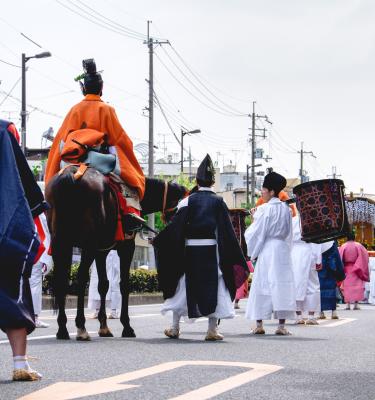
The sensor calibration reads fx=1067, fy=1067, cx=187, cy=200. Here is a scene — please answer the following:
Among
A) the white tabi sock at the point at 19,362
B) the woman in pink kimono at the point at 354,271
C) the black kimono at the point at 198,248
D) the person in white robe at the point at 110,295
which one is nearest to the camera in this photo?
the white tabi sock at the point at 19,362

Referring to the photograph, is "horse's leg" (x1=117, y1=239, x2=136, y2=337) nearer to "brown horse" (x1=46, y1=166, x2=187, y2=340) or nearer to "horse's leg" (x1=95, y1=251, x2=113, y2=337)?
"brown horse" (x1=46, y1=166, x2=187, y2=340)

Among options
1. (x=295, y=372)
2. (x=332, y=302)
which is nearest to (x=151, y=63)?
(x=332, y=302)

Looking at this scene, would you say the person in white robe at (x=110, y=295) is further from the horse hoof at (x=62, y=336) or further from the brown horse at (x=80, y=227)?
the horse hoof at (x=62, y=336)

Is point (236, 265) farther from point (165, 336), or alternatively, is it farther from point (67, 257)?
point (67, 257)

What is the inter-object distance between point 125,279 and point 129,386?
525 centimetres

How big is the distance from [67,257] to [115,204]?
2.77ft

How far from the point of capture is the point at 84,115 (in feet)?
38.0

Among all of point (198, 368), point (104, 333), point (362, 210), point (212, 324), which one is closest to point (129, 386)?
point (198, 368)

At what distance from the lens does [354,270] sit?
1027 inches

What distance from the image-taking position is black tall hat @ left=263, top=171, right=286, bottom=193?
506 inches

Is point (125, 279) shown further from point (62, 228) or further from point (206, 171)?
point (206, 171)

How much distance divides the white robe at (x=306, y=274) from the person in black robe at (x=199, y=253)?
483 centimetres

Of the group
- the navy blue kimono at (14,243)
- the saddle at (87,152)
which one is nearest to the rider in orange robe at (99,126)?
the saddle at (87,152)

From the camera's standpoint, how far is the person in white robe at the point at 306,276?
16.5 m
